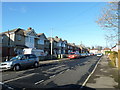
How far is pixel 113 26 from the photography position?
10.8 metres

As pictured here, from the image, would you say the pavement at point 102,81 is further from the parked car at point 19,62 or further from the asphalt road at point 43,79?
the parked car at point 19,62

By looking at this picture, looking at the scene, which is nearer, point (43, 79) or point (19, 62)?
point (43, 79)

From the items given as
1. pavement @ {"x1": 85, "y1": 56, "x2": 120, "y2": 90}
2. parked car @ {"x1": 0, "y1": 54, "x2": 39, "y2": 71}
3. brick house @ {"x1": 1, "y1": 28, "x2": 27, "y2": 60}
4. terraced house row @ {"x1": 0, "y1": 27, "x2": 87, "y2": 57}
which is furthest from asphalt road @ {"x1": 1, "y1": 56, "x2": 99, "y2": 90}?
terraced house row @ {"x1": 0, "y1": 27, "x2": 87, "y2": 57}

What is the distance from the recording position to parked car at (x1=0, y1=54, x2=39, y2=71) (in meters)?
12.7

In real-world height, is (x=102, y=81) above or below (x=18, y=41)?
below

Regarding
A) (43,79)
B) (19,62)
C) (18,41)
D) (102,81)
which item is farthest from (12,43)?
(102,81)

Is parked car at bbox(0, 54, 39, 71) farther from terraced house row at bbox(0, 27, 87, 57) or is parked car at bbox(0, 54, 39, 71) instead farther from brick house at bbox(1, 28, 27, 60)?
terraced house row at bbox(0, 27, 87, 57)

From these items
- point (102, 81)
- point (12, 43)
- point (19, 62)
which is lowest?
point (102, 81)

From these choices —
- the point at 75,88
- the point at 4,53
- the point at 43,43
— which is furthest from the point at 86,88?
the point at 43,43

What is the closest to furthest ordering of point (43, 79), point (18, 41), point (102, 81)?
point (102, 81) < point (43, 79) < point (18, 41)

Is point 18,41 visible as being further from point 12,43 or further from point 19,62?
point 19,62

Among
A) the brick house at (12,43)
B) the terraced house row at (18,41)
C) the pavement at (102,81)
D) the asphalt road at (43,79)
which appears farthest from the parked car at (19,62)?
the terraced house row at (18,41)

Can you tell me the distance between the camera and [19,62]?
43.9ft

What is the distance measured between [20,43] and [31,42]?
13.6ft
